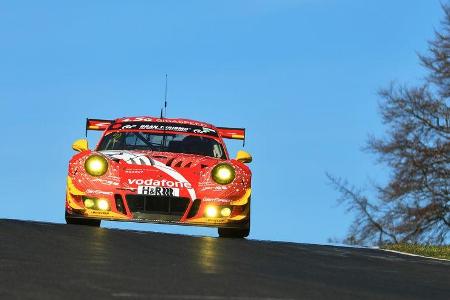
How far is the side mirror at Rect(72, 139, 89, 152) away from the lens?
1316cm

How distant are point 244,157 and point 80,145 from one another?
2.04 m

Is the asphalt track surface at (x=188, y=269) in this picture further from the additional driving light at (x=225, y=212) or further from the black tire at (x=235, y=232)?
the black tire at (x=235, y=232)

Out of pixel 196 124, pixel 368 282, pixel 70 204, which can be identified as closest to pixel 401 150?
pixel 196 124

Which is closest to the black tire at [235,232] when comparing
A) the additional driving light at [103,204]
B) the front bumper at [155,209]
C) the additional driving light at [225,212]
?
the front bumper at [155,209]

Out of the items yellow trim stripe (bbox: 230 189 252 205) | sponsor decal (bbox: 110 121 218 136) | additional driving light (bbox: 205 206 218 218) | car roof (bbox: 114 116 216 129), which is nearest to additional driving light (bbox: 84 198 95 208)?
additional driving light (bbox: 205 206 218 218)

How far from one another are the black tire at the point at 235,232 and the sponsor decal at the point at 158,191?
0.95m

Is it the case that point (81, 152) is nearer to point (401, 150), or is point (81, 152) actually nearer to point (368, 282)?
point (368, 282)

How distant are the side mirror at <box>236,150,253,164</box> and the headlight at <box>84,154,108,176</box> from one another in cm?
186

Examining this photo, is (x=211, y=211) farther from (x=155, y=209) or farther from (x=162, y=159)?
(x=162, y=159)

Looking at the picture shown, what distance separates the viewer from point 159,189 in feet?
39.4

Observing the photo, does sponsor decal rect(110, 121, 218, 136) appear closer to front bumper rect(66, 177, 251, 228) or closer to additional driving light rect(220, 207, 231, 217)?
front bumper rect(66, 177, 251, 228)

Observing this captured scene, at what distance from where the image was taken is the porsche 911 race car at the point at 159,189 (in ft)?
39.4

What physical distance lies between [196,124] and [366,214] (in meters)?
22.7

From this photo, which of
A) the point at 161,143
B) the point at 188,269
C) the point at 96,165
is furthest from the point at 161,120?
the point at 188,269
